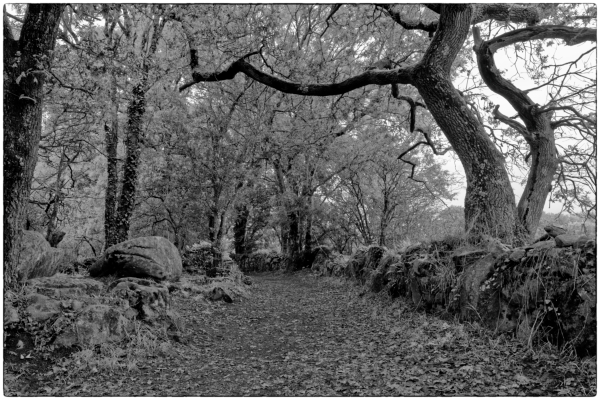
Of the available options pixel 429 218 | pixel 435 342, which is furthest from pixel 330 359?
pixel 429 218

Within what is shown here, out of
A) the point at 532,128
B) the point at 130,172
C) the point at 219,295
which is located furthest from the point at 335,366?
the point at 130,172

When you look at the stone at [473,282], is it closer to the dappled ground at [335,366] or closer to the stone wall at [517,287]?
the stone wall at [517,287]

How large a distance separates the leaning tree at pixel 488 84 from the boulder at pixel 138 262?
4378 millimetres

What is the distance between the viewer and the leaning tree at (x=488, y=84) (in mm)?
7273

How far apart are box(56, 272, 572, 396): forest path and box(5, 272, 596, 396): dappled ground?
12 mm

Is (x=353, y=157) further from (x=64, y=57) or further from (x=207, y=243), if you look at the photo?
(x=64, y=57)

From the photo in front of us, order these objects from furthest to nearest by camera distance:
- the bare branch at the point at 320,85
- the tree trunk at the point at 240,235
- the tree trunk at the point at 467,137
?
the tree trunk at the point at 240,235, the bare branch at the point at 320,85, the tree trunk at the point at 467,137

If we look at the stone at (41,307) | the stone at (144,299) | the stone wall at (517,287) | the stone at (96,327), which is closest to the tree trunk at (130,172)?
the stone at (144,299)

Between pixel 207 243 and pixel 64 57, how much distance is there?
8.45 m

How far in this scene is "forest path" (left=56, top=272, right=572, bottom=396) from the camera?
4152mm

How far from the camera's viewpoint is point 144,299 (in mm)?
6266

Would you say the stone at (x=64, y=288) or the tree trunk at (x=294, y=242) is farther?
the tree trunk at (x=294, y=242)

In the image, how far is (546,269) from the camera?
4.66m

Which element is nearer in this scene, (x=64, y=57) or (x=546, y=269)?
(x=546, y=269)
